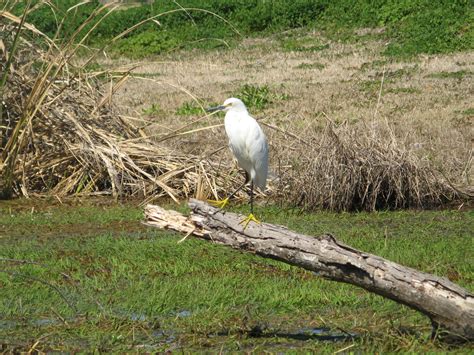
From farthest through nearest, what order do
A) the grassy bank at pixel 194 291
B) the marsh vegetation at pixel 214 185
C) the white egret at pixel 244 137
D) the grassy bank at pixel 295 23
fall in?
1. the grassy bank at pixel 295 23
2. the white egret at pixel 244 137
3. the marsh vegetation at pixel 214 185
4. the grassy bank at pixel 194 291

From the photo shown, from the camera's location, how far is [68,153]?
461 inches

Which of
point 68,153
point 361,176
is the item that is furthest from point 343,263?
point 68,153

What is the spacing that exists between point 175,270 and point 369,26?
17.8 metres

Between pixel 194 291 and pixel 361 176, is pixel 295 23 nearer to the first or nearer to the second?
pixel 361 176

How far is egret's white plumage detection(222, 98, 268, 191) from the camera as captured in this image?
26.4ft

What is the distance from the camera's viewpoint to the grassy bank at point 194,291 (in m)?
5.85

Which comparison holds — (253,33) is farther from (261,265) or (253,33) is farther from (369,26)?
(261,265)

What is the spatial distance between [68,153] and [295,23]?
51.4 feet

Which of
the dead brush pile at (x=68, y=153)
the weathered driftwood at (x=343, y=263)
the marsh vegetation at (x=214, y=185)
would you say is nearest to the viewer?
the weathered driftwood at (x=343, y=263)

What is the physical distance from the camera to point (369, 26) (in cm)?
2466

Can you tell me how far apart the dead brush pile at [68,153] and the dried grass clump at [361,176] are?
121 centimetres

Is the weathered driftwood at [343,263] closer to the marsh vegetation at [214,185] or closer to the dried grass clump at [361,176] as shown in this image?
A: the marsh vegetation at [214,185]

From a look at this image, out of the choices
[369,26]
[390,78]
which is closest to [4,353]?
[390,78]

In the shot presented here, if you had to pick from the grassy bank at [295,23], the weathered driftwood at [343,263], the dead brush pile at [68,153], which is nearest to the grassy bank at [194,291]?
the weathered driftwood at [343,263]
